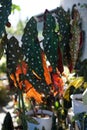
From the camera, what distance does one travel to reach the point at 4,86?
22.0 ft

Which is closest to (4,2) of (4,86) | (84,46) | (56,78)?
(56,78)

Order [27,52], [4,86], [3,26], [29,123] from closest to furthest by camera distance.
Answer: [3,26]
[27,52]
[29,123]
[4,86]

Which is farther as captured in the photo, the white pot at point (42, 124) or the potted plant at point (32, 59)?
the white pot at point (42, 124)

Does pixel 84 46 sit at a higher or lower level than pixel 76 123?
higher

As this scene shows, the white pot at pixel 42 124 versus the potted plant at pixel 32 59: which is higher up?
the potted plant at pixel 32 59

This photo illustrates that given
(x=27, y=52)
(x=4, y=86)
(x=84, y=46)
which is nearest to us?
(x=27, y=52)

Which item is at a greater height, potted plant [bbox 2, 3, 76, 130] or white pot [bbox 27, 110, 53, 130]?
potted plant [bbox 2, 3, 76, 130]

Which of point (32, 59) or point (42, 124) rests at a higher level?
point (32, 59)

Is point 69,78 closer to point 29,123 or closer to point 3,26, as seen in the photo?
point 29,123

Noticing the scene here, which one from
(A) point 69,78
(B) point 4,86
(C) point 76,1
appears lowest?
(A) point 69,78

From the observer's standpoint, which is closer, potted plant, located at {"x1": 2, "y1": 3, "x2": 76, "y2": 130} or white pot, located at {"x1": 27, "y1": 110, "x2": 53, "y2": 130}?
potted plant, located at {"x1": 2, "y1": 3, "x2": 76, "y2": 130}

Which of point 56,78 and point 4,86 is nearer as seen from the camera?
point 56,78

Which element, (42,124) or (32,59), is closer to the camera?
(32,59)

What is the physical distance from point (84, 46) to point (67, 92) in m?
2.40
